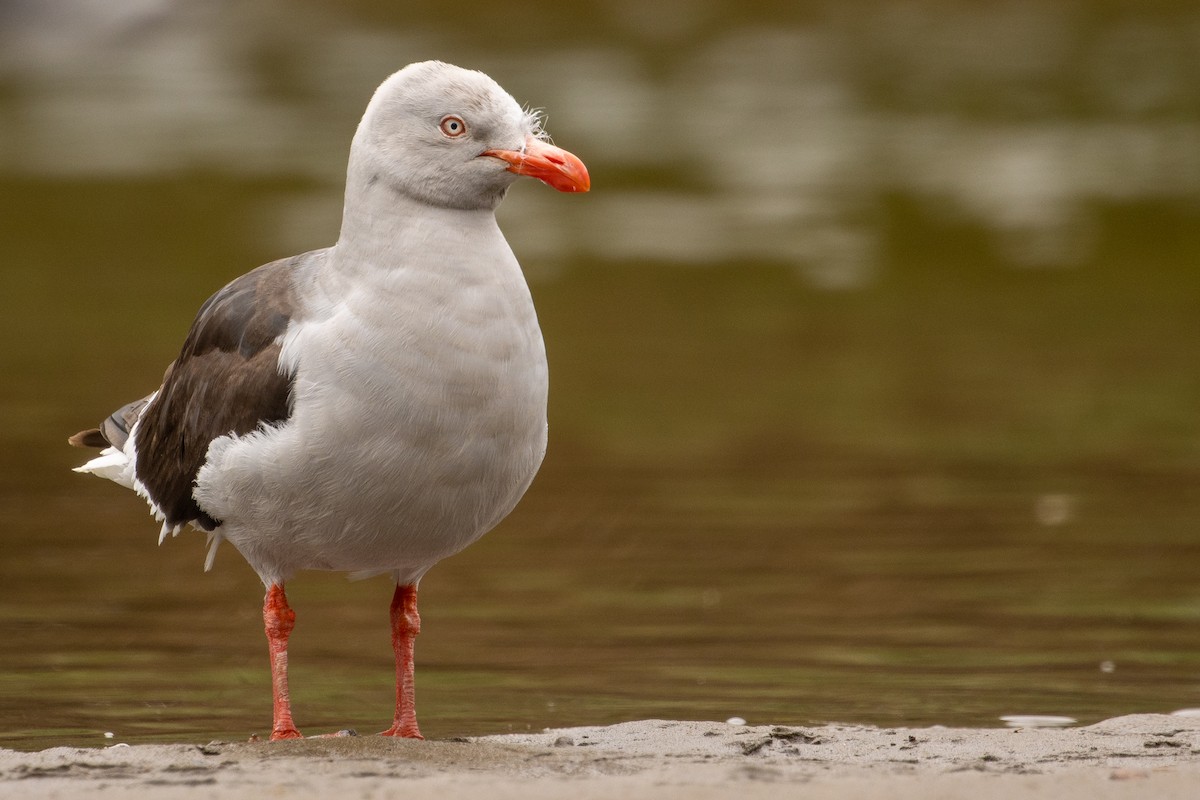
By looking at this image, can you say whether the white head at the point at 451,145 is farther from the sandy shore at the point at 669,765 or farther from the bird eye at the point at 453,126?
the sandy shore at the point at 669,765

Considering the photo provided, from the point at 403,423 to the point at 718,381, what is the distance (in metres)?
13.3

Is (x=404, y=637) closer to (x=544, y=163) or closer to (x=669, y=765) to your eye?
(x=669, y=765)

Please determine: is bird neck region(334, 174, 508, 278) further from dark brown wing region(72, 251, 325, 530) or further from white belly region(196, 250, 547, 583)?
dark brown wing region(72, 251, 325, 530)

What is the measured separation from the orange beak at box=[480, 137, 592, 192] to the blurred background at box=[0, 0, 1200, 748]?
7.88 ft

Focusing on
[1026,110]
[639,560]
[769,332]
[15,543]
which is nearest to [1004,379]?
[769,332]

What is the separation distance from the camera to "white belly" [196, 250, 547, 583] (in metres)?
7.03

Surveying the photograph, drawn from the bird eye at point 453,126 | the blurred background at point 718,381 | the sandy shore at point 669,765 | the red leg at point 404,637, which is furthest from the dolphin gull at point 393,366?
the blurred background at point 718,381

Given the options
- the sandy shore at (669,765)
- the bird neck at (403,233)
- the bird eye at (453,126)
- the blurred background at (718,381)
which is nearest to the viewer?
the sandy shore at (669,765)

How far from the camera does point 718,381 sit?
2022cm

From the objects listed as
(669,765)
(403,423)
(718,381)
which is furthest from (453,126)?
(718,381)

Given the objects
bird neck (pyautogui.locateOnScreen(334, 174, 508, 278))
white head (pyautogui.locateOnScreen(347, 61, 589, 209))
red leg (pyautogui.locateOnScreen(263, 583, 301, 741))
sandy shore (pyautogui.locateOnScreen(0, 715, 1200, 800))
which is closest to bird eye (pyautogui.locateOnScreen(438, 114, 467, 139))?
white head (pyautogui.locateOnScreen(347, 61, 589, 209))

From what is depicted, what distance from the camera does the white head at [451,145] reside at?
7.33 metres

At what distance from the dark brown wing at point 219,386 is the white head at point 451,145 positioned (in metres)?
0.55

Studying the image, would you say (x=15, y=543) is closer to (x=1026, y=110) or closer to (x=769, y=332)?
(x=769, y=332)
